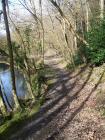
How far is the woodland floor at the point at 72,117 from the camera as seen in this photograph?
1065 cm

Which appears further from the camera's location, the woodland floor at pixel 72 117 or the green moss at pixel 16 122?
the green moss at pixel 16 122

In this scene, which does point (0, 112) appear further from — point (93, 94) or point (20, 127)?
point (93, 94)

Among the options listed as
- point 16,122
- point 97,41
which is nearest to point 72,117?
point 16,122

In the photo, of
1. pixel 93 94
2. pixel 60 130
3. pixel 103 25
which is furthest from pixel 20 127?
pixel 103 25

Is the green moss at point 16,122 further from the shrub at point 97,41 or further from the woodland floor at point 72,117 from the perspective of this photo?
the shrub at point 97,41

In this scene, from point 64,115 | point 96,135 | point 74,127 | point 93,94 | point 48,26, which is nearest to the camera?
point 96,135

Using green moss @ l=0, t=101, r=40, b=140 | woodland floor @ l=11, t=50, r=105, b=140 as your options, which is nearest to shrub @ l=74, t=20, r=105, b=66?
woodland floor @ l=11, t=50, r=105, b=140

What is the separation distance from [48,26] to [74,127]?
36648 millimetres

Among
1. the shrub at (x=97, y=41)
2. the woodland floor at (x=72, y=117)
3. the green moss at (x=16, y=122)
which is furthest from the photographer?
the shrub at (x=97, y=41)

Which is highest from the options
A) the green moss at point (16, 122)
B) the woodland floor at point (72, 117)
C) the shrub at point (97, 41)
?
the shrub at point (97, 41)

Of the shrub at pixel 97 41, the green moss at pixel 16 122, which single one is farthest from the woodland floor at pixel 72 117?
the shrub at pixel 97 41

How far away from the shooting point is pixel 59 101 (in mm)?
16125

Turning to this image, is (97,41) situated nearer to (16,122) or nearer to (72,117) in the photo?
(16,122)

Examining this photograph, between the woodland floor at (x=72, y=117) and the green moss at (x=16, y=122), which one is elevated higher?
the woodland floor at (x=72, y=117)
